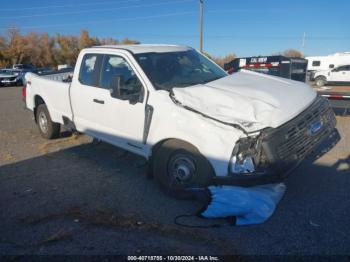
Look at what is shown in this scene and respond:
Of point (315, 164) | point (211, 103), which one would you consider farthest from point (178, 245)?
point (315, 164)

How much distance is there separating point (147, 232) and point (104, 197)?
3.81 ft

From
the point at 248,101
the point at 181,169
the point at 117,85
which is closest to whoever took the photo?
the point at 248,101

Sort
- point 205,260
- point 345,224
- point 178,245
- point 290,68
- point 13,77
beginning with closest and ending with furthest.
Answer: point 205,260 < point 178,245 < point 345,224 < point 290,68 < point 13,77

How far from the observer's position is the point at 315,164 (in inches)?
209

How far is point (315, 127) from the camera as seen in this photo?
4102 millimetres

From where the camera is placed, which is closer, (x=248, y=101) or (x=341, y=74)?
(x=248, y=101)

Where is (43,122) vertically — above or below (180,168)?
below

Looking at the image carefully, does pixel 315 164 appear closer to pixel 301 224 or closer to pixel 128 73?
pixel 301 224

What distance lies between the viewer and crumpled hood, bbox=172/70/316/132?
360cm

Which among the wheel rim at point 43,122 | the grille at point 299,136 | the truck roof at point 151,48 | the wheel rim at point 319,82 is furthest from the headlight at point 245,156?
the wheel rim at point 319,82

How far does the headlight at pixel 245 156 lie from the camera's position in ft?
11.2

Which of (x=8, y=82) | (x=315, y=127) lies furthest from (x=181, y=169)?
(x=8, y=82)

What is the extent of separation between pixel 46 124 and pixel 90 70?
249 centimetres

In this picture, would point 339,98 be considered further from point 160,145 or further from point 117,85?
point 117,85
